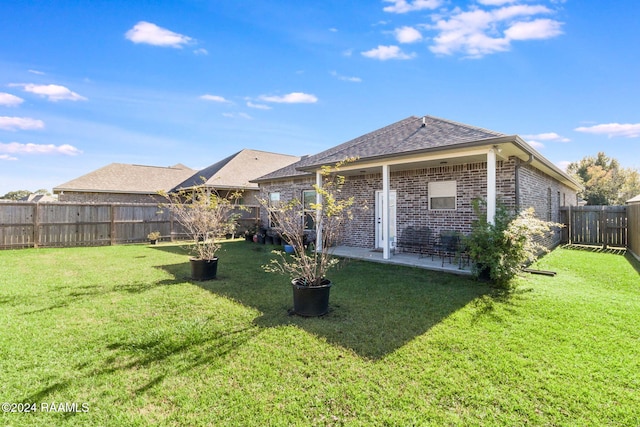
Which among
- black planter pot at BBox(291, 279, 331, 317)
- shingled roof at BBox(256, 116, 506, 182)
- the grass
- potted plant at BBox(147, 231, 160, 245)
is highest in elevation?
shingled roof at BBox(256, 116, 506, 182)

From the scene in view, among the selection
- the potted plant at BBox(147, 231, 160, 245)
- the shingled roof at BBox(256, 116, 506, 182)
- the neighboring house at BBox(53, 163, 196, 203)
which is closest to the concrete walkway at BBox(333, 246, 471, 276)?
the shingled roof at BBox(256, 116, 506, 182)

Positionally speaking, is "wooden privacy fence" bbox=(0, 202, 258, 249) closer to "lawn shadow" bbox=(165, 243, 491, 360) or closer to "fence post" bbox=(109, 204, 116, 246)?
"fence post" bbox=(109, 204, 116, 246)

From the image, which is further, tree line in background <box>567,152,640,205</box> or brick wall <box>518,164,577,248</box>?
tree line in background <box>567,152,640,205</box>

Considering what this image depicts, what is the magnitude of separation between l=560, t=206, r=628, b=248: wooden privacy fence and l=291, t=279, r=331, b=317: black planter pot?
1401 cm

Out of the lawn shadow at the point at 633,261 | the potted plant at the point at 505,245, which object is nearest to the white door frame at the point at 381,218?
the potted plant at the point at 505,245

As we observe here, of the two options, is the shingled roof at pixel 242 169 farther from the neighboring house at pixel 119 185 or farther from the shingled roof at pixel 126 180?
the neighboring house at pixel 119 185

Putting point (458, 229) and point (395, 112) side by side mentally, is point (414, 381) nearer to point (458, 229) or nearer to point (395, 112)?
point (458, 229)

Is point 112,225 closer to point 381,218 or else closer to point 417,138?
point 381,218

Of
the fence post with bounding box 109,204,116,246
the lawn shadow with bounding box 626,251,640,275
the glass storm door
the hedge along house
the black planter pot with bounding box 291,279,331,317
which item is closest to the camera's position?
the black planter pot with bounding box 291,279,331,317

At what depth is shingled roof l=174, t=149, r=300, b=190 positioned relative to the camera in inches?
698

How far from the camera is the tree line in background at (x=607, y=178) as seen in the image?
30716 mm

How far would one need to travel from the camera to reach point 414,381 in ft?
9.33

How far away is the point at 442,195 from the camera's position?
940 centimetres

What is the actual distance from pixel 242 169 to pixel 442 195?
13492mm
